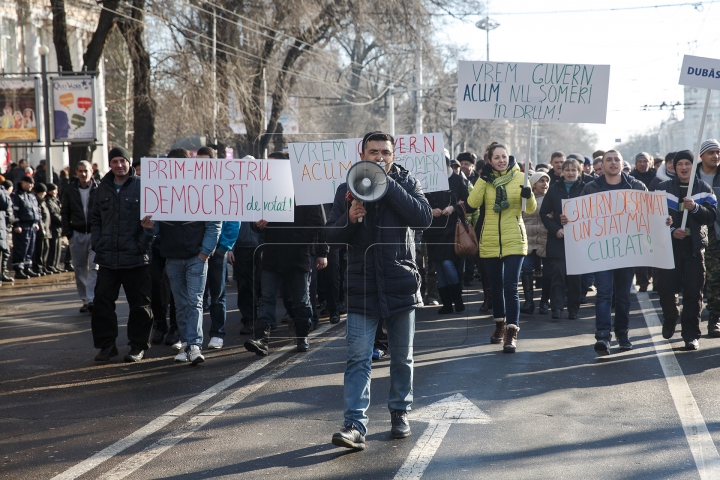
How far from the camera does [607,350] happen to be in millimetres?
8125

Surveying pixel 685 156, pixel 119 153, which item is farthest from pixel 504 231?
pixel 119 153

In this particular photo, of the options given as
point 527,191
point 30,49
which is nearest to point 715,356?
point 527,191

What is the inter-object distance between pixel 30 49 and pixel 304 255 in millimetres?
33572

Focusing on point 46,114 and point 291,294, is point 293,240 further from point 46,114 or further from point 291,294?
point 46,114

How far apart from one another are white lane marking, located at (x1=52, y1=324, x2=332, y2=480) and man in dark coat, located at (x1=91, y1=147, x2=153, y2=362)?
1.21 meters

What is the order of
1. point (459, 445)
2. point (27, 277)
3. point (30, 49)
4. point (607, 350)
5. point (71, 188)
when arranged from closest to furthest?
point (459, 445)
point (607, 350)
point (71, 188)
point (27, 277)
point (30, 49)

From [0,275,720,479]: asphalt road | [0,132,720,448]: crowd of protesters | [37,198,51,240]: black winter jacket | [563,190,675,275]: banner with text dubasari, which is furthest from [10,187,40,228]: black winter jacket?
[563,190,675,275]: banner with text dubasari

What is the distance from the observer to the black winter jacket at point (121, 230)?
8148 mm

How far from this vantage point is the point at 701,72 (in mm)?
8641

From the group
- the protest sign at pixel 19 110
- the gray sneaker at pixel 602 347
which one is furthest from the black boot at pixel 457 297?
the protest sign at pixel 19 110

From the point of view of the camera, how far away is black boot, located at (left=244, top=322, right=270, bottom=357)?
8.14 m

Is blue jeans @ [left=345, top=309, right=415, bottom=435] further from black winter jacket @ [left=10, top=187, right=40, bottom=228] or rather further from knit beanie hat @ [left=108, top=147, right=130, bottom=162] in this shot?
black winter jacket @ [left=10, top=187, right=40, bottom=228]

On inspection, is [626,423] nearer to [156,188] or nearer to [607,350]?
[607,350]

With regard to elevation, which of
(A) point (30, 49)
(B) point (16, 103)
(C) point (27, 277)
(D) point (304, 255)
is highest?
(A) point (30, 49)
